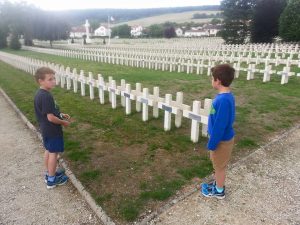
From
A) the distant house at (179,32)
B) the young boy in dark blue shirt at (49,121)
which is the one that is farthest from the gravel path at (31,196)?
the distant house at (179,32)

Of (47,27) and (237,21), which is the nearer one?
(237,21)

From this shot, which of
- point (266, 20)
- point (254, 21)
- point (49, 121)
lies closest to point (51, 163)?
point (49, 121)

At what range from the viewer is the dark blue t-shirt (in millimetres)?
3590

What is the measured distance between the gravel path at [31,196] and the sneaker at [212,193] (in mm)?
1327

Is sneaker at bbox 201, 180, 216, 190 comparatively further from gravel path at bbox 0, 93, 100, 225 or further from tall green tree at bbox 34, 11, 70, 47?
tall green tree at bbox 34, 11, 70, 47

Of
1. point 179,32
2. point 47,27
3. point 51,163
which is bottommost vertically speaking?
point 51,163

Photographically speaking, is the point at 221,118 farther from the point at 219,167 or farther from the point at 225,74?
the point at 219,167

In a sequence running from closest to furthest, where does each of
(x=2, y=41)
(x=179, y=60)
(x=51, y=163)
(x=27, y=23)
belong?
1. (x=51, y=163)
2. (x=179, y=60)
3. (x=2, y=41)
4. (x=27, y=23)

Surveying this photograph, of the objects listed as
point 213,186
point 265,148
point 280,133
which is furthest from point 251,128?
point 213,186

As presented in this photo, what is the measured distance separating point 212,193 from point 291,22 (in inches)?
1070

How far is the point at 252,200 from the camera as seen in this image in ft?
11.3

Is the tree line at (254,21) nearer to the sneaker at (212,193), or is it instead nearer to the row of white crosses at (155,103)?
the row of white crosses at (155,103)

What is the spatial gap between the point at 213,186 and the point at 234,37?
3315 cm

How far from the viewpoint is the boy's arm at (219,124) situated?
308 centimetres
